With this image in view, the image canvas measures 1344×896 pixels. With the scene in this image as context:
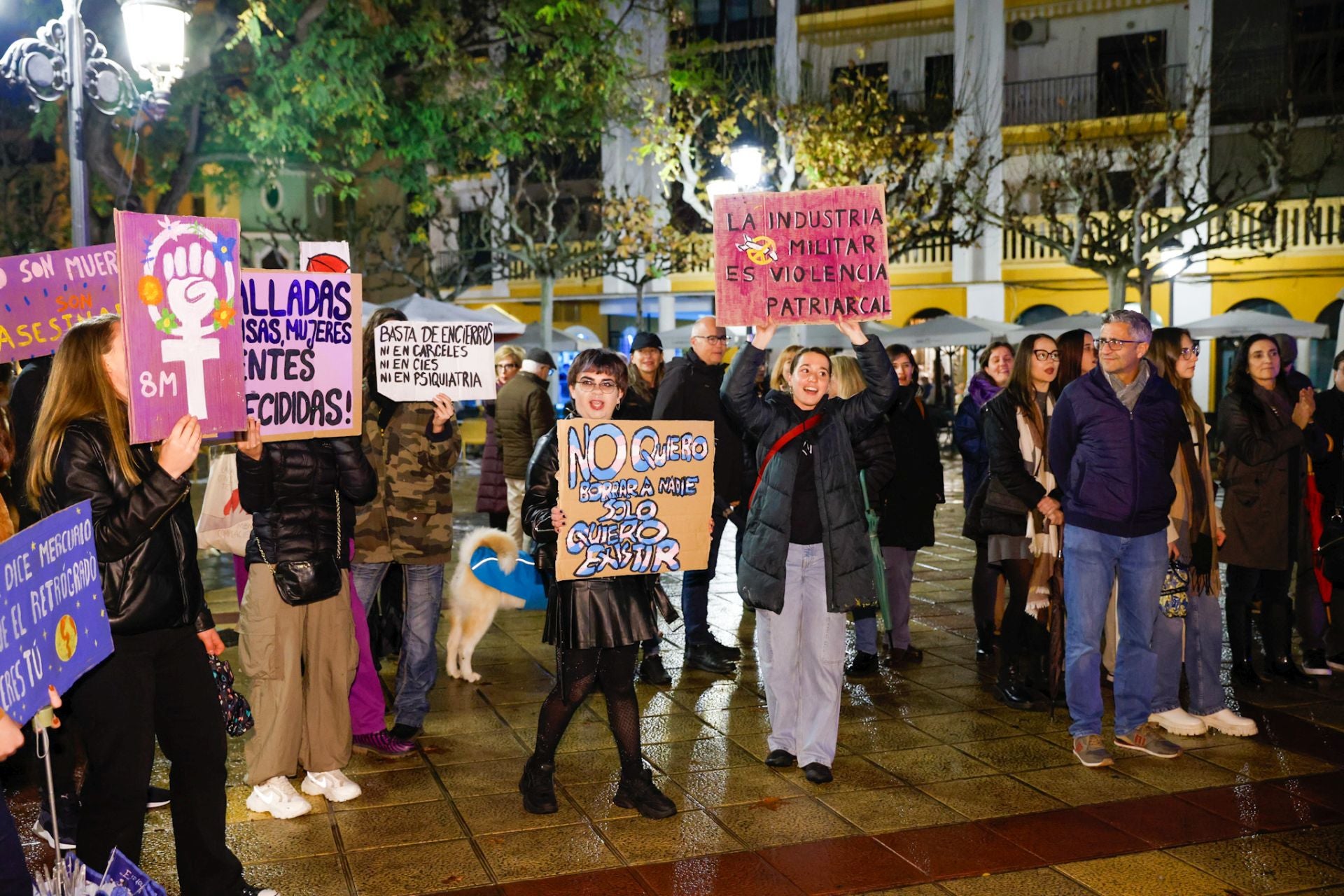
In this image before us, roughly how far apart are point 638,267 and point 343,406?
1248 inches

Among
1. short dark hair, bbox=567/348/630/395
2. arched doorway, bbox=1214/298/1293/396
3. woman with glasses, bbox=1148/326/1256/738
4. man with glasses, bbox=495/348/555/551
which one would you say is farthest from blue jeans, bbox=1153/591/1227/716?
arched doorway, bbox=1214/298/1293/396

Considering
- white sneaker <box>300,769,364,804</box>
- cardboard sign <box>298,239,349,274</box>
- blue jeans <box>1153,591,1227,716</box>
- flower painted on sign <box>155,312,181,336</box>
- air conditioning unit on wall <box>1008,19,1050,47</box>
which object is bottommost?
white sneaker <box>300,769,364,804</box>

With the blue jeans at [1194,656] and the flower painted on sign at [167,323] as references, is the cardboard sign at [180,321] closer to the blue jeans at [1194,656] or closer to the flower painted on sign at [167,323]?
the flower painted on sign at [167,323]

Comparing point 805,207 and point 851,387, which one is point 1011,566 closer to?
point 851,387

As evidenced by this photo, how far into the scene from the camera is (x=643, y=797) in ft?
17.2

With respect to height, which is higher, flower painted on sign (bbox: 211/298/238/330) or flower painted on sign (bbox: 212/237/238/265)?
flower painted on sign (bbox: 212/237/238/265)

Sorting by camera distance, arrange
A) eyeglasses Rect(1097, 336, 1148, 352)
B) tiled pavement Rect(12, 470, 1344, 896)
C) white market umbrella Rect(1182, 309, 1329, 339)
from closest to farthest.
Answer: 1. tiled pavement Rect(12, 470, 1344, 896)
2. eyeglasses Rect(1097, 336, 1148, 352)
3. white market umbrella Rect(1182, 309, 1329, 339)

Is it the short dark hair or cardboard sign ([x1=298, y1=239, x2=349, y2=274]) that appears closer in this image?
the short dark hair

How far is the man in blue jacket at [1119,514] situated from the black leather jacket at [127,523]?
13.6 feet

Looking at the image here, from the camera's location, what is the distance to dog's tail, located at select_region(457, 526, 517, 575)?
24.0 feet

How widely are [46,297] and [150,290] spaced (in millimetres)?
3128

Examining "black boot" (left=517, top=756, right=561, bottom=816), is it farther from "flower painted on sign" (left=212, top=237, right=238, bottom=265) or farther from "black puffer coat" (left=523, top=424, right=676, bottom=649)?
"flower painted on sign" (left=212, top=237, right=238, bottom=265)

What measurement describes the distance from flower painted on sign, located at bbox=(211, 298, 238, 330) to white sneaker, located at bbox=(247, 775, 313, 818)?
2189mm

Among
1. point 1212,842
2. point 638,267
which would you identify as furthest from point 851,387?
point 638,267
